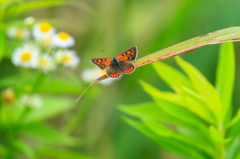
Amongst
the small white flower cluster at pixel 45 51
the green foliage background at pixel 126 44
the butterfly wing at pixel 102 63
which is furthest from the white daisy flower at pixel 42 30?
the green foliage background at pixel 126 44

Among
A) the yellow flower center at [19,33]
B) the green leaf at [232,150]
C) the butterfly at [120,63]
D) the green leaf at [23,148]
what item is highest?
the yellow flower center at [19,33]

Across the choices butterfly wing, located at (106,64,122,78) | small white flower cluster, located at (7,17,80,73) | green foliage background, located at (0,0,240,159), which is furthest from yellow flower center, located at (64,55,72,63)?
green foliage background, located at (0,0,240,159)

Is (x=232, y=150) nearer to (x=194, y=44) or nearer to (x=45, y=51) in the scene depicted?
(x=194, y=44)

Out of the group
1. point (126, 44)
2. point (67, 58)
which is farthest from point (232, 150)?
point (126, 44)

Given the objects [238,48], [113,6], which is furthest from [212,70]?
[113,6]

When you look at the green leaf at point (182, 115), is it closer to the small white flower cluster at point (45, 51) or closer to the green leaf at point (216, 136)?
the green leaf at point (216, 136)

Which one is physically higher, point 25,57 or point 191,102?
point 25,57

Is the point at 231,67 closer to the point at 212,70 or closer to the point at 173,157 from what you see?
the point at 212,70
